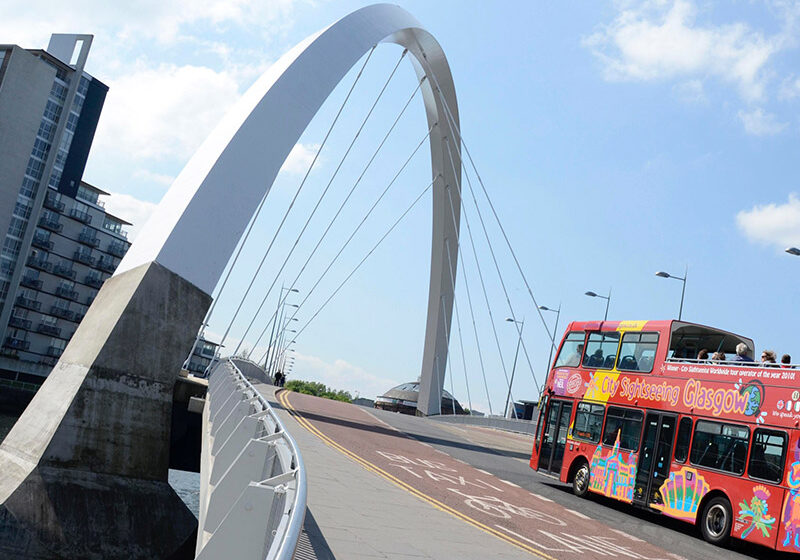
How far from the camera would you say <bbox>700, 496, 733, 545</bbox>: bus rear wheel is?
1380cm

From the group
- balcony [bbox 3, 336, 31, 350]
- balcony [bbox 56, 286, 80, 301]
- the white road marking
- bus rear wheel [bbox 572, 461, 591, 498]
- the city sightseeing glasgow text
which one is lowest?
balcony [bbox 3, 336, 31, 350]

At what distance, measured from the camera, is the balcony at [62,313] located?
88938mm

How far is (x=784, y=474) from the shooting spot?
13.0m

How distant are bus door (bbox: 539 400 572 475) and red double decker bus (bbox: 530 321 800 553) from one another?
0.09ft

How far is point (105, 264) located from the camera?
318ft

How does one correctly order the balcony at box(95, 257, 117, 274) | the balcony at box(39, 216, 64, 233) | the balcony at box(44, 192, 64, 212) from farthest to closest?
the balcony at box(95, 257, 117, 274) → the balcony at box(44, 192, 64, 212) → the balcony at box(39, 216, 64, 233)

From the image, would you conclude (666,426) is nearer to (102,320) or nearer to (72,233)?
(102,320)

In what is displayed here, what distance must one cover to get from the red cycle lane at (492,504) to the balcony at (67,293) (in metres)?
75.2

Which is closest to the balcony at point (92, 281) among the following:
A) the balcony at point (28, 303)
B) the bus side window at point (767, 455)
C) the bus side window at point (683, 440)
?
the balcony at point (28, 303)

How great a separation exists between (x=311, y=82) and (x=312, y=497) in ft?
61.0

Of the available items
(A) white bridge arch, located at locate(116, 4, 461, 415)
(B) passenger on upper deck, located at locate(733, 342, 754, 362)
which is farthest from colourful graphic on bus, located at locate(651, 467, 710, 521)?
(A) white bridge arch, located at locate(116, 4, 461, 415)

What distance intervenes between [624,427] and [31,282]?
82.5 m

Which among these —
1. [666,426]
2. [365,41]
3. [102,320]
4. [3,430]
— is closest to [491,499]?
[666,426]

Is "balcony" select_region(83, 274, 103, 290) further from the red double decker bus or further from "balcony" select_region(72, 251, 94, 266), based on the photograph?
the red double decker bus
